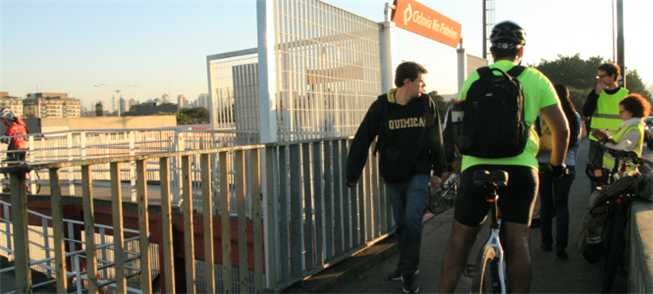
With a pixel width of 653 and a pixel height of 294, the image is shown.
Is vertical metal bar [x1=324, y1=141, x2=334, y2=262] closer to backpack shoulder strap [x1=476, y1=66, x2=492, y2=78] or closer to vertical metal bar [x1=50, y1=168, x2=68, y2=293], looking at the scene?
backpack shoulder strap [x1=476, y1=66, x2=492, y2=78]

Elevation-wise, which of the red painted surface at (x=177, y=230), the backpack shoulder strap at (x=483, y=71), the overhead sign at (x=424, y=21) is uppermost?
the overhead sign at (x=424, y=21)

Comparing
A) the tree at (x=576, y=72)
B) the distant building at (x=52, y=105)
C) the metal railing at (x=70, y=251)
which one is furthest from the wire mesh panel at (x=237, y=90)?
the distant building at (x=52, y=105)

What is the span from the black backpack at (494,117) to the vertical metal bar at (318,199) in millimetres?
1608

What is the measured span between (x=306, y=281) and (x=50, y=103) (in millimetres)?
109900

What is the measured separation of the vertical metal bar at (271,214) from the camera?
135 inches

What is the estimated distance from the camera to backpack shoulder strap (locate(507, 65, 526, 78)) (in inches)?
101

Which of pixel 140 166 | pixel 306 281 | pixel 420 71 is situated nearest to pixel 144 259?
pixel 140 166

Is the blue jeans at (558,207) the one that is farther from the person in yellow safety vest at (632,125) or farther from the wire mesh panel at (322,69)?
the wire mesh panel at (322,69)

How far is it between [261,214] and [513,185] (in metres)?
1.98

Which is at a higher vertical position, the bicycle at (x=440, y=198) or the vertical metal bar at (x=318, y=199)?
the vertical metal bar at (x=318, y=199)

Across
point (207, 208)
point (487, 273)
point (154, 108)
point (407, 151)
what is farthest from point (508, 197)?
point (154, 108)

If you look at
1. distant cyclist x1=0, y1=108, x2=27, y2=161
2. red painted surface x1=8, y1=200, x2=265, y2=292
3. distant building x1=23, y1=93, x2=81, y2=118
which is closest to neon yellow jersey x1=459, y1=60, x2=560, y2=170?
red painted surface x1=8, y1=200, x2=265, y2=292

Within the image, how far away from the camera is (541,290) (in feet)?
12.0

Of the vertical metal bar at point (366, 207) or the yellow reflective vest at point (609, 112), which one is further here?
the yellow reflective vest at point (609, 112)
